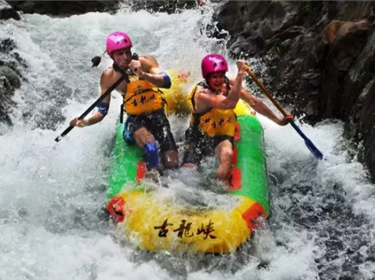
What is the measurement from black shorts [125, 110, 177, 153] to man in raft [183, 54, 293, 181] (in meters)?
0.22

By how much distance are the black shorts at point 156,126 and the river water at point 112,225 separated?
73cm

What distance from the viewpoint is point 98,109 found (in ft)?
19.8

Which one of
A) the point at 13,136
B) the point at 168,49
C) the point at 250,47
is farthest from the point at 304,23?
the point at 13,136

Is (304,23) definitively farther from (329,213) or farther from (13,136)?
(13,136)

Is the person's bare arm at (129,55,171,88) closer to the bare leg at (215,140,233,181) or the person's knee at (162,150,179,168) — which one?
the person's knee at (162,150,179,168)

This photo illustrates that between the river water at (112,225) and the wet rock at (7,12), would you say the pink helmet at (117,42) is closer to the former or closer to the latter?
the river water at (112,225)

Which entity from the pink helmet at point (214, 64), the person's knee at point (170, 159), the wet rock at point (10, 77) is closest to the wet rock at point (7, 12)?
the wet rock at point (10, 77)

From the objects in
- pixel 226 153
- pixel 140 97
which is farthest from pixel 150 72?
pixel 226 153

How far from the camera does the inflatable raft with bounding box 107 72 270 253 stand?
4.87m

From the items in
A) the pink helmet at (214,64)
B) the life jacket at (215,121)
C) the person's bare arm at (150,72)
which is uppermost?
the pink helmet at (214,64)

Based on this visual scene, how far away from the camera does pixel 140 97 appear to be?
6.11 meters

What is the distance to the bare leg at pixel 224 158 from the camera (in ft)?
18.6

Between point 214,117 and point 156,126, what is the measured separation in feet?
2.29

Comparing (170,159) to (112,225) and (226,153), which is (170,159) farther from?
(112,225)
